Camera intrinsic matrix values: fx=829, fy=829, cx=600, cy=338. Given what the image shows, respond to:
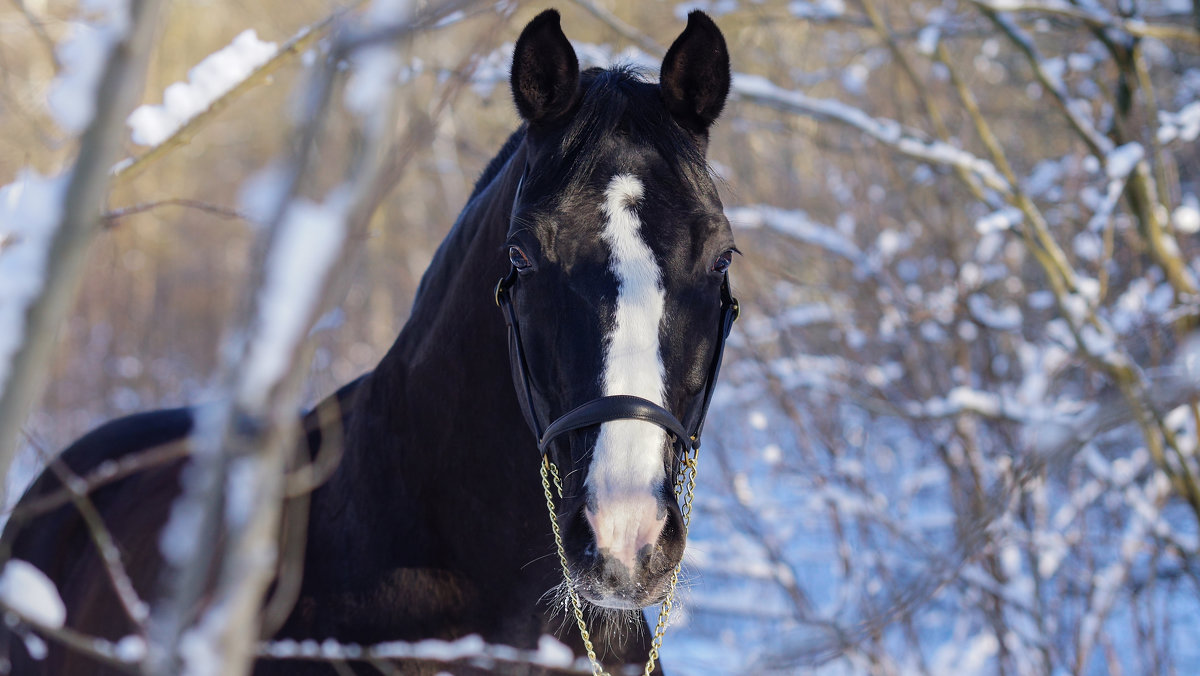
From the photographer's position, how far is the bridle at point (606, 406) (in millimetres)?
1468

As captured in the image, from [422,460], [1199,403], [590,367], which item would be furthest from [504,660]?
[1199,403]

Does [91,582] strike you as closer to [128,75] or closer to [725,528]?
[128,75]

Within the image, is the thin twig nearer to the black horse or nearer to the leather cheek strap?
the black horse

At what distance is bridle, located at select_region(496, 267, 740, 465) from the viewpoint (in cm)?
147

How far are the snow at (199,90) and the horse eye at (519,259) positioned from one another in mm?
686

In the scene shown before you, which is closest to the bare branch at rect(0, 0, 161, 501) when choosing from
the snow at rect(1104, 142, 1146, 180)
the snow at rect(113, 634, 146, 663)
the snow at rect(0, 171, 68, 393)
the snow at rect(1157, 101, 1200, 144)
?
Answer: the snow at rect(0, 171, 68, 393)

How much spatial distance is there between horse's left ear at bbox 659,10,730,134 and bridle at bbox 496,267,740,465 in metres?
0.39

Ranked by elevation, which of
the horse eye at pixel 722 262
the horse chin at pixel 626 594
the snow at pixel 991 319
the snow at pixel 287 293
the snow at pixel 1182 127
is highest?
the snow at pixel 1182 127

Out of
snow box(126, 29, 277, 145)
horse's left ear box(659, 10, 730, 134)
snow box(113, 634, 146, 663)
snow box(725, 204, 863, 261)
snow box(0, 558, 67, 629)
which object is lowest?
snow box(113, 634, 146, 663)

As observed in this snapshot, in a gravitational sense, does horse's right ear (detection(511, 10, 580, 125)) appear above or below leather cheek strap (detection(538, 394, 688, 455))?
above

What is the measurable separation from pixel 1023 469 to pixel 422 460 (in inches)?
47.2

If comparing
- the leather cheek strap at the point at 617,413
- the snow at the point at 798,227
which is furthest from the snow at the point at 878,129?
the leather cheek strap at the point at 617,413

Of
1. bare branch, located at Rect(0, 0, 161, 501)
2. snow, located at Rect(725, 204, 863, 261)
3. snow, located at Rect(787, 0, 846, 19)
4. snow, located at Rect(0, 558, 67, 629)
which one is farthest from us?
snow, located at Rect(725, 204, 863, 261)

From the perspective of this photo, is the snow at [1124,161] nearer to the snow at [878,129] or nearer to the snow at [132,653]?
the snow at [878,129]
